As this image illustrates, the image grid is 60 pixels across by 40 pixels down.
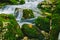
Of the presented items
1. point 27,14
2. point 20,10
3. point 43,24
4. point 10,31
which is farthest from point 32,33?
point 20,10

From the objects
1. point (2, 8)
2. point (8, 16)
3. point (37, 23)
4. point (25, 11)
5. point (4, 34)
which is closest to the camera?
point (4, 34)

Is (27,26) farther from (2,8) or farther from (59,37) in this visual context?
(2,8)

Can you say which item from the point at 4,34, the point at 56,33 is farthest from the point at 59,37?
the point at 4,34

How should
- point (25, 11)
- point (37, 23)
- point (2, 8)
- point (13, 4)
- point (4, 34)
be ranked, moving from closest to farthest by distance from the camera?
point (4, 34) → point (37, 23) → point (25, 11) → point (2, 8) → point (13, 4)

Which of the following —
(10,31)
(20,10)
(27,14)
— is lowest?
(27,14)

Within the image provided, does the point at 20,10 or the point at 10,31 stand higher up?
the point at 10,31

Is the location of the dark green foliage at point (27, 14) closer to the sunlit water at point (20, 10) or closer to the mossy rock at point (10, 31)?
the sunlit water at point (20, 10)

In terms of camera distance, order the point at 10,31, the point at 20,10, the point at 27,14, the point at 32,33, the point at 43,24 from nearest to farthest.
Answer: the point at 10,31 < the point at 32,33 < the point at 43,24 < the point at 27,14 < the point at 20,10

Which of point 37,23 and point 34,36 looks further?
point 37,23

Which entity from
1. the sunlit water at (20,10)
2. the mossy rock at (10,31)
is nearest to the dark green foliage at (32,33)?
the mossy rock at (10,31)

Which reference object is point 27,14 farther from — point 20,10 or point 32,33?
point 32,33

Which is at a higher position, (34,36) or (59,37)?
(59,37)
